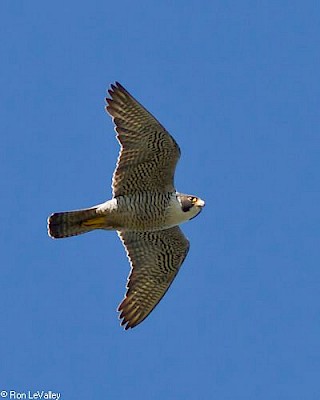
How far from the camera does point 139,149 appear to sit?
16.7m

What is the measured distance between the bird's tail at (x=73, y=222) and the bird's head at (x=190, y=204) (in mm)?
1127

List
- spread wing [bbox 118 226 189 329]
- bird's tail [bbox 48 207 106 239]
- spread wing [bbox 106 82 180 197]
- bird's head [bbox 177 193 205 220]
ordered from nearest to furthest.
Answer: spread wing [bbox 106 82 180 197] → bird's tail [bbox 48 207 106 239] → bird's head [bbox 177 193 205 220] → spread wing [bbox 118 226 189 329]

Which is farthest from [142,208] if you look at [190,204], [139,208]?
[190,204]

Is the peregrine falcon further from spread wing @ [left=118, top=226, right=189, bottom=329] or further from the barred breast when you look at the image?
spread wing @ [left=118, top=226, right=189, bottom=329]

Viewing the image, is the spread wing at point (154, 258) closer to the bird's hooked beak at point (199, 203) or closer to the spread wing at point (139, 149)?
the bird's hooked beak at point (199, 203)

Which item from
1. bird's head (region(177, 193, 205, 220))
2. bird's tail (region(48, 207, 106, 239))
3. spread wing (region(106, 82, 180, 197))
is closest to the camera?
spread wing (region(106, 82, 180, 197))

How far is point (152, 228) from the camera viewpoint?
672 inches

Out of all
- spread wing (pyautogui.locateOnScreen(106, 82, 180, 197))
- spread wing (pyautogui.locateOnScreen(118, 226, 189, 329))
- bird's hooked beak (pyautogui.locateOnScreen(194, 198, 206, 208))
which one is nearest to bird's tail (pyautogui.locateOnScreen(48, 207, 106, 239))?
spread wing (pyautogui.locateOnScreen(106, 82, 180, 197))

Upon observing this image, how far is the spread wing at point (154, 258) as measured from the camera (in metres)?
17.7

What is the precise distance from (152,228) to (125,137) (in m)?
1.37

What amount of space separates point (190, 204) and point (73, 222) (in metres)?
1.65

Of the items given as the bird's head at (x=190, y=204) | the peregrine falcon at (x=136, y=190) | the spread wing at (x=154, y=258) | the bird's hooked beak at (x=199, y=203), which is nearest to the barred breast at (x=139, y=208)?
the peregrine falcon at (x=136, y=190)

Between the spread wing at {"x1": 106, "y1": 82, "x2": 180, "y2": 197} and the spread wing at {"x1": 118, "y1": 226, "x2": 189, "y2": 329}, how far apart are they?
1115 mm

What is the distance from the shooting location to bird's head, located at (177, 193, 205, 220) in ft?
55.5
